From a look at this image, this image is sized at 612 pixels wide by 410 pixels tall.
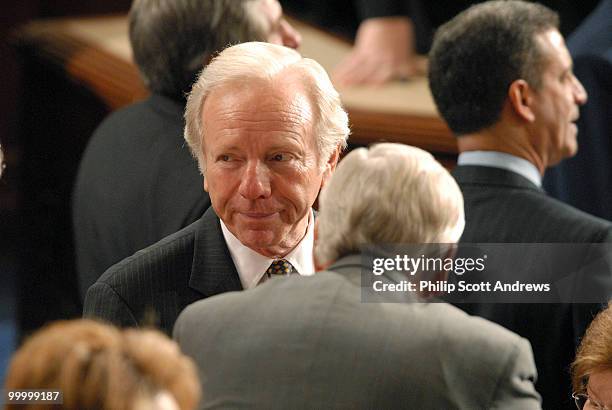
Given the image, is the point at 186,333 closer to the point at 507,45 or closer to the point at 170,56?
the point at 170,56

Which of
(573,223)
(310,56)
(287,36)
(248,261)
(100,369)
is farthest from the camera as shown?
(310,56)

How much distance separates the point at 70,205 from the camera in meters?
4.61

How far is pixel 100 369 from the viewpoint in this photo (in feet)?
5.06

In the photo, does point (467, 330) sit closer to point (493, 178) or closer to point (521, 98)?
point (493, 178)

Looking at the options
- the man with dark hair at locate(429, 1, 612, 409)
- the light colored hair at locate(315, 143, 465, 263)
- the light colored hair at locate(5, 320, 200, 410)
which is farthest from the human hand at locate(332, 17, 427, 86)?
the light colored hair at locate(5, 320, 200, 410)

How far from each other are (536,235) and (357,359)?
39.4 inches

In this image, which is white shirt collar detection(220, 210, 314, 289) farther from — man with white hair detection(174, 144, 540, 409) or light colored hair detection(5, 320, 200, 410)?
light colored hair detection(5, 320, 200, 410)

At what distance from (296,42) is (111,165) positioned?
2.07ft

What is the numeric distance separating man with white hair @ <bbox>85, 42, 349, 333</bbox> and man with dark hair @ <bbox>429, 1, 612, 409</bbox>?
63cm

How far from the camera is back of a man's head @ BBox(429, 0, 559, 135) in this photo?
314 centimetres

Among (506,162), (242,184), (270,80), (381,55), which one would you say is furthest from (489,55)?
(381,55)

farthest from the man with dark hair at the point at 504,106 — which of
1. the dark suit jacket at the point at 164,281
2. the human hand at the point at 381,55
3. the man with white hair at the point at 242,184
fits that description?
the human hand at the point at 381,55

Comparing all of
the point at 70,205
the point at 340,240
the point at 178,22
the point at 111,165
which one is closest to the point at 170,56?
the point at 178,22

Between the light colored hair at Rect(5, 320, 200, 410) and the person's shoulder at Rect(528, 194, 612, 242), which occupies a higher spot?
the light colored hair at Rect(5, 320, 200, 410)
